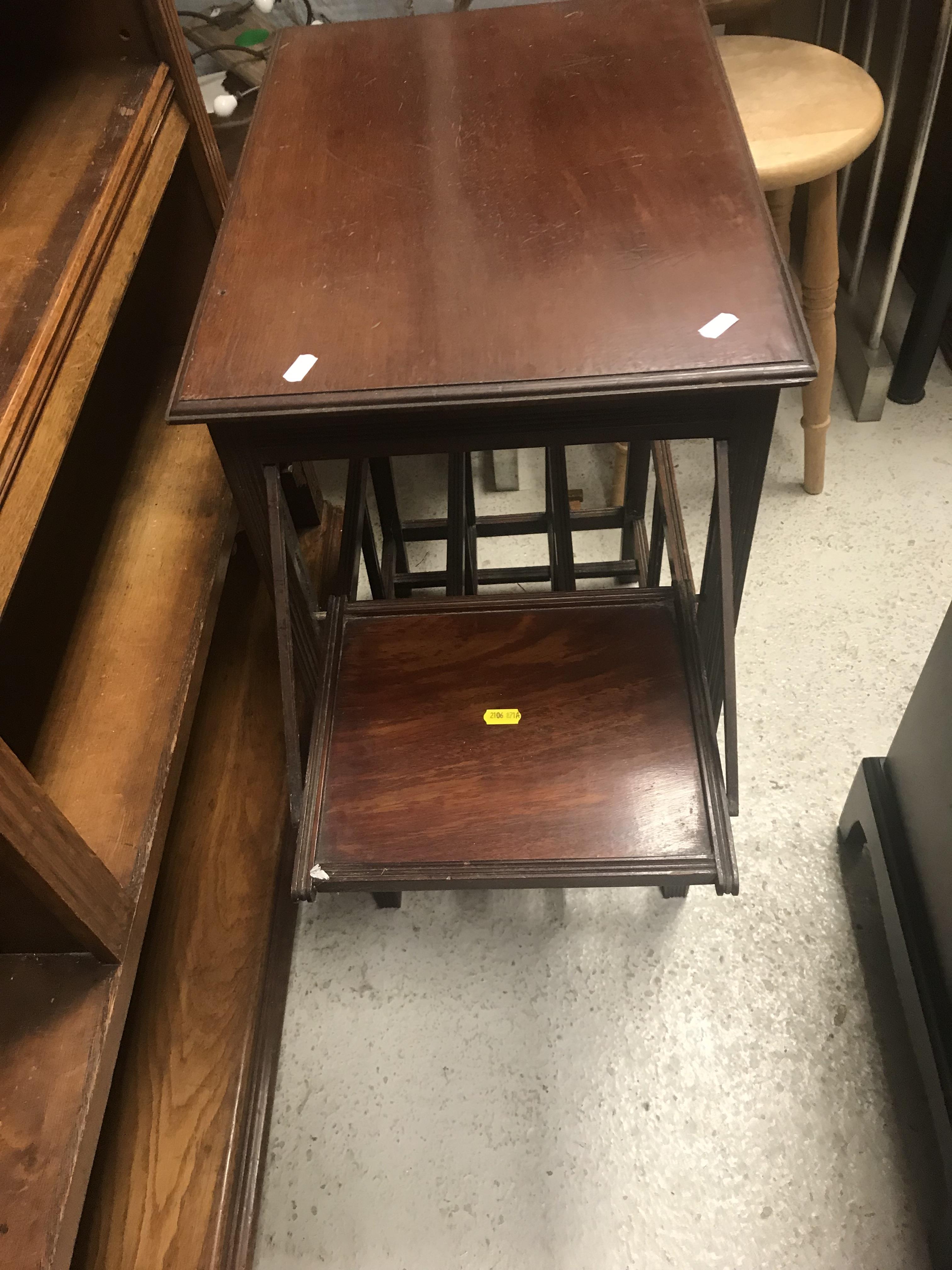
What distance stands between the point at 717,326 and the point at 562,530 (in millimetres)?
493

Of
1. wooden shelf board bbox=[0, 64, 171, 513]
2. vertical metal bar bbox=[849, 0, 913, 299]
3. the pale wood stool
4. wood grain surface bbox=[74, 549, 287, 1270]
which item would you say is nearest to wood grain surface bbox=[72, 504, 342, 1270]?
wood grain surface bbox=[74, 549, 287, 1270]

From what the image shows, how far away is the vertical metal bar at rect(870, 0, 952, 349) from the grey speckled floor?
2.52 ft

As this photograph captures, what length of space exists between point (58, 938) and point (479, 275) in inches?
28.4

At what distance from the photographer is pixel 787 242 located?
4.96ft

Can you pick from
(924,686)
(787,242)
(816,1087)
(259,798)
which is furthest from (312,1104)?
(787,242)

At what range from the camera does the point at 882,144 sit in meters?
1.54

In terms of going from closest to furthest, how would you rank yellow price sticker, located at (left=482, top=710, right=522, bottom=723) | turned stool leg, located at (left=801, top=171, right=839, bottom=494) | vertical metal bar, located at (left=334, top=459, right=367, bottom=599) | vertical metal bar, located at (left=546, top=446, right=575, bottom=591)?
yellow price sticker, located at (left=482, top=710, right=522, bottom=723), vertical metal bar, located at (left=334, top=459, right=367, bottom=599), vertical metal bar, located at (left=546, top=446, right=575, bottom=591), turned stool leg, located at (left=801, top=171, right=839, bottom=494)

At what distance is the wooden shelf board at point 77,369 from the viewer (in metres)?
0.73

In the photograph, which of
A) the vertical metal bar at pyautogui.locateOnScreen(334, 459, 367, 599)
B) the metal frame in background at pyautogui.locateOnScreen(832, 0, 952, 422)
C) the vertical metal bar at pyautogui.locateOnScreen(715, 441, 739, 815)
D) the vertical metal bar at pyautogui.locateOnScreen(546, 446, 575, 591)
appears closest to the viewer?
the vertical metal bar at pyautogui.locateOnScreen(715, 441, 739, 815)

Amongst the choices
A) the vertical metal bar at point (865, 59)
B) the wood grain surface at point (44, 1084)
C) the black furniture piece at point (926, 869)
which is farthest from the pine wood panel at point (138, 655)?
the vertical metal bar at point (865, 59)

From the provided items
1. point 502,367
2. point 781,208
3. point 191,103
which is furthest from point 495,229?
point 781,208

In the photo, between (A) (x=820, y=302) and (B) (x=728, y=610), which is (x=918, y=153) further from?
(B) (x=728, y=610)

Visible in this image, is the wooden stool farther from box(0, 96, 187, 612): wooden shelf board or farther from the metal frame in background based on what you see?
box(0, 96, 187, 612): wooden shelf board

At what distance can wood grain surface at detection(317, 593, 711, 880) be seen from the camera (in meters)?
0.83
